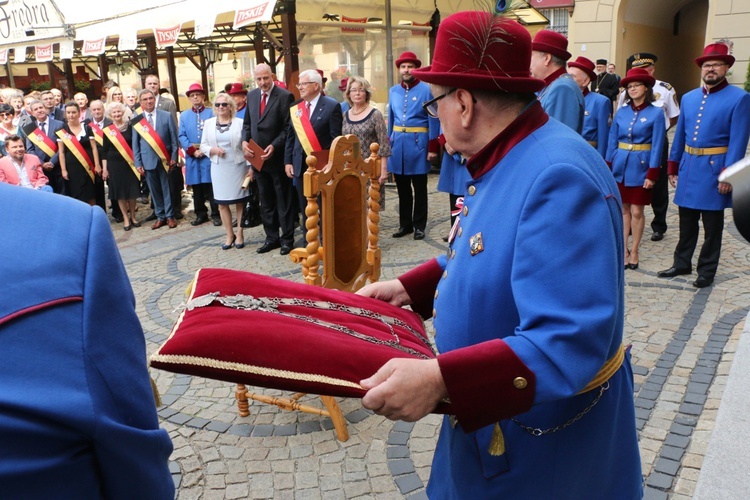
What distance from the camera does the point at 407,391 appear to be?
1267 mm

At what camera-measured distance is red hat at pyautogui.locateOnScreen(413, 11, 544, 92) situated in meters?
1.40

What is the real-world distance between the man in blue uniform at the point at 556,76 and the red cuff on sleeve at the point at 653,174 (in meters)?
1.40

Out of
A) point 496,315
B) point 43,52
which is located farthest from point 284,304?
point 43,52

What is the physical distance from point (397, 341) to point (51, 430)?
0.98m

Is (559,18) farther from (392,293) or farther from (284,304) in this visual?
(284,304)

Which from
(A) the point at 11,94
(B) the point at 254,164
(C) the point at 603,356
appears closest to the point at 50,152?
(A) the point at 11,94

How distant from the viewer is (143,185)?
10.2 m

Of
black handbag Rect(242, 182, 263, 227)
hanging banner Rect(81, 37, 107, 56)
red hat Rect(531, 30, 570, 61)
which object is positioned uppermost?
hanging banner Rect(81, 37, 107, 56)

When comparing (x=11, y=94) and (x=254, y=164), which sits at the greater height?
(x=11, y=94)

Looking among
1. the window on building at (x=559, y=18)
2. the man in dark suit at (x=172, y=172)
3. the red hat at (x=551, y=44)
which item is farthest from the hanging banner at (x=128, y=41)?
the window on building at (x=559, y=18)

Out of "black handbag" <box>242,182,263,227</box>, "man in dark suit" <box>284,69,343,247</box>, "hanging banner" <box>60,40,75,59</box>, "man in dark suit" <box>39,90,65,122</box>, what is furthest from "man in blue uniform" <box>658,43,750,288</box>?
"hanging banner" <box>60,40,75,59</box>

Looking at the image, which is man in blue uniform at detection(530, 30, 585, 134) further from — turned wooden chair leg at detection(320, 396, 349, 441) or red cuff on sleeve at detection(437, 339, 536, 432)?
red cuff on sleeve at detection(437, 339, 536, 432)

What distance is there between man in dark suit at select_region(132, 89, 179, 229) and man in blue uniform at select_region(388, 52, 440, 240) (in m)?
3.19

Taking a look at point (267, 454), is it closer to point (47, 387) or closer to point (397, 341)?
point (397, 341)
